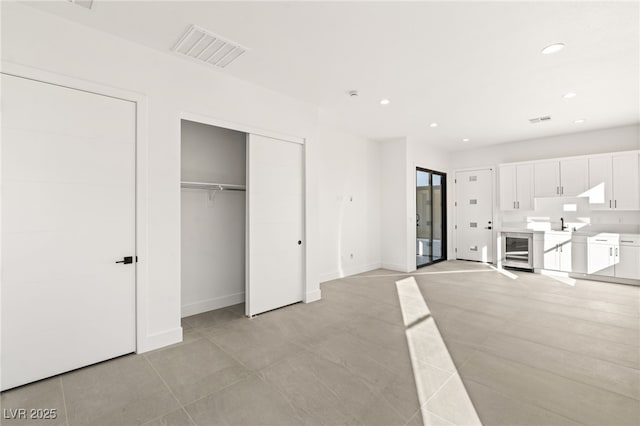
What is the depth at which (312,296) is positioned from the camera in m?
4.38

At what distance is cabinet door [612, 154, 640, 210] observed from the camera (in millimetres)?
5312

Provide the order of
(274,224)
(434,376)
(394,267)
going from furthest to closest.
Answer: (394,267) → (274,224) → (434,376)

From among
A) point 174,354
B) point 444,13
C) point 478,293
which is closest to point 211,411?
point 174,354

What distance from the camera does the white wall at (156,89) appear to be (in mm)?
2330

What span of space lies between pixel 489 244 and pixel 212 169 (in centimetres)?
676

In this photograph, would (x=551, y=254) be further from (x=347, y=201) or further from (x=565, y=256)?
(x=347, y=201)

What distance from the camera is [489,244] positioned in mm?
7328

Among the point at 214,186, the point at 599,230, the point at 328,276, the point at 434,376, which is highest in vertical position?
Answer: the point at 214,186

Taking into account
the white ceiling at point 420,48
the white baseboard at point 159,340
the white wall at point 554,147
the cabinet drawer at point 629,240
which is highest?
the white ceiling at point 420,48

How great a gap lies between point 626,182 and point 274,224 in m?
6.49

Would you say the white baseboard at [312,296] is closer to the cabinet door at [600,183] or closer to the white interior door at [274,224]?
the white interior door at [274,224]

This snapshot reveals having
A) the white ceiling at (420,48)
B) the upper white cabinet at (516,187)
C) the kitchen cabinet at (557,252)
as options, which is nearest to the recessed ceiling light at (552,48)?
the white ceiling at (420,48)

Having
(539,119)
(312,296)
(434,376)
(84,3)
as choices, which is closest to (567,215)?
(539,119)

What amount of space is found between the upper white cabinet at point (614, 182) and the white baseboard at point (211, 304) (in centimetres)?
692
